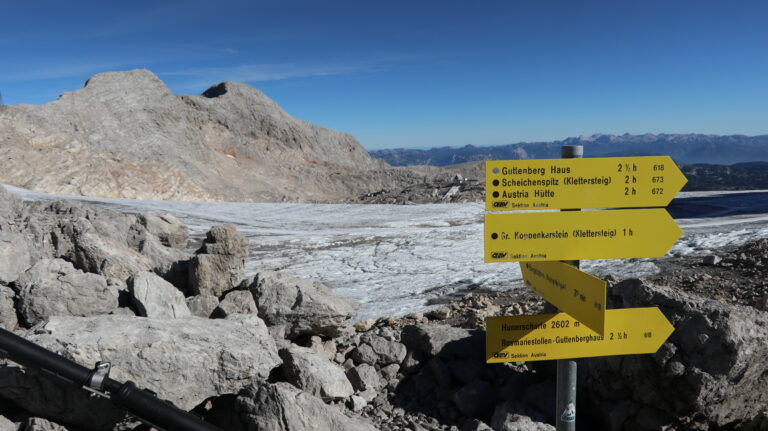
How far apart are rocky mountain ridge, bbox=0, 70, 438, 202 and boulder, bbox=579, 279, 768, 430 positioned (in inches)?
1124

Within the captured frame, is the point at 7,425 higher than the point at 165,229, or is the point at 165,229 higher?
the point at 165,229

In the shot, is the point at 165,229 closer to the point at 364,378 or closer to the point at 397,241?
the point at 397,241

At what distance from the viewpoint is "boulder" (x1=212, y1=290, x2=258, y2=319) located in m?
4.97

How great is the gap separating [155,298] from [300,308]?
1.38 meters

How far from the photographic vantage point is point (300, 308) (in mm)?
5062

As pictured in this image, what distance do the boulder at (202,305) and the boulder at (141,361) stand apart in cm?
128

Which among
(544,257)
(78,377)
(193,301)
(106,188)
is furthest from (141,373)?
(106,188)

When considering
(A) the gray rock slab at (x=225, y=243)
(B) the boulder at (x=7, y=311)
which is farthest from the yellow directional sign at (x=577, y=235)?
(A) the gray rock slab at (x=225, y=243)

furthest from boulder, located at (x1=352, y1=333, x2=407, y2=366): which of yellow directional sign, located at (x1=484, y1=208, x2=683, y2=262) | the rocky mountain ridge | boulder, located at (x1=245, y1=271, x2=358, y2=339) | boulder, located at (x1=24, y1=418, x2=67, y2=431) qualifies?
the rocky mountain ridge

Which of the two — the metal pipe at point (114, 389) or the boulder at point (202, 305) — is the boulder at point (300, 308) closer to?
the boulder at point (202, 305)

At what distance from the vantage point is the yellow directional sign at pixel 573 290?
6.42 feet

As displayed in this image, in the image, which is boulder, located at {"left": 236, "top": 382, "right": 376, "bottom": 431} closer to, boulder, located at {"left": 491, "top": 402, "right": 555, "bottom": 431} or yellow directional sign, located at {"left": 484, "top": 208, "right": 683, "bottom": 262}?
boulder, located at {"left": 491, "top": 402, "right": 555, "bottom": 431}

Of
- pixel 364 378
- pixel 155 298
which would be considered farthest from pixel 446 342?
pixel 155 298

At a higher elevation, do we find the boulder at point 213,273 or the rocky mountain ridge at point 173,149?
the rocky mountain ridge at point 173,149
